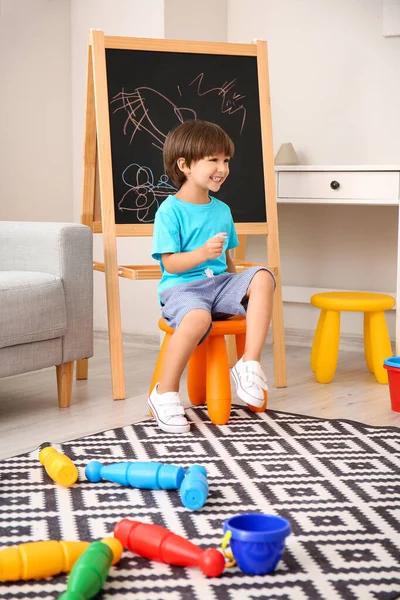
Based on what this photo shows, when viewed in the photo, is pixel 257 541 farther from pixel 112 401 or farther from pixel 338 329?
pixel 338 329

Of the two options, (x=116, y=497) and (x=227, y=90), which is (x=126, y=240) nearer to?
(x=227, y=90)

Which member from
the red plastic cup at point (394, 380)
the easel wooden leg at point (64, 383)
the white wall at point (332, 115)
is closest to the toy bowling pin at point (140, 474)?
the easel wooden leg at point (64, 383)

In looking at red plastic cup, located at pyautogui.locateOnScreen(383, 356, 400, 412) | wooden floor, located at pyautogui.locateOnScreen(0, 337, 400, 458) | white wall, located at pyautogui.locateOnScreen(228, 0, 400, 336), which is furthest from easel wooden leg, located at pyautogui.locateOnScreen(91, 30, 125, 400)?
white wall, located at pyautogui.locateOnScreen(228, 0, 400, 336)

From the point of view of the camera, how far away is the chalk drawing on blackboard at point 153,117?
2752 mm

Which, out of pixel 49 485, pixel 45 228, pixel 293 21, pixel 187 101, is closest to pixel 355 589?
pixel 49 485

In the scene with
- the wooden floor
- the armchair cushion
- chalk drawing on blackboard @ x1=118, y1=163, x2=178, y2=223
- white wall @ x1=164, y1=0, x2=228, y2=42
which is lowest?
the wooden floor

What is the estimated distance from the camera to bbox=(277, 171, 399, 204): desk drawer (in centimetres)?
292

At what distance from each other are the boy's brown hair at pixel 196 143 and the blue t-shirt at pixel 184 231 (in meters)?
0.13

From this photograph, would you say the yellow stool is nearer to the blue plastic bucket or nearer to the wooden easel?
the wooden easel

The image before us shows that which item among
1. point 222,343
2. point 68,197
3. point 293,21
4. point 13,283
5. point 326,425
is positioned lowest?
point 326,425

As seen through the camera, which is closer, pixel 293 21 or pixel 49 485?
pixel 49 485

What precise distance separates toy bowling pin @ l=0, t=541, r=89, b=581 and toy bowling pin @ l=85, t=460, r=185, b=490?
38 cm

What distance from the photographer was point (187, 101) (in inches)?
112

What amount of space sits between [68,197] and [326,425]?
2007mm
